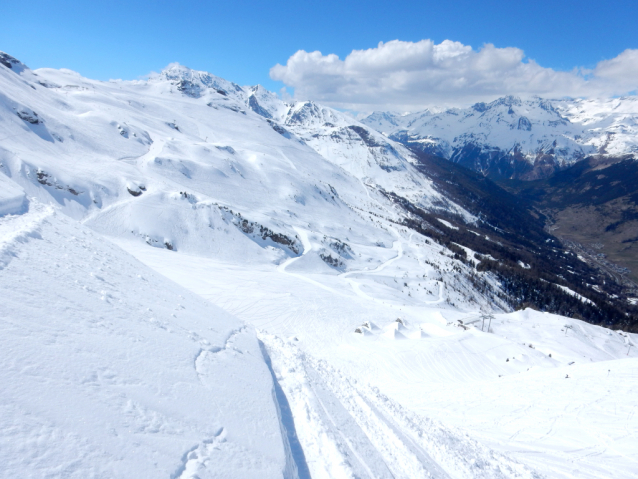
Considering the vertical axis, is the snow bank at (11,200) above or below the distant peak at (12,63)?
below

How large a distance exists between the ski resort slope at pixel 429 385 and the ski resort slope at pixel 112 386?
7.49ft

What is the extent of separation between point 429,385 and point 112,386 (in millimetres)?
21864

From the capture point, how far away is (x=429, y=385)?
23.2m

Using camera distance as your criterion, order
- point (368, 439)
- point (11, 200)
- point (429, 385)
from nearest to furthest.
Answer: point (368, 439)
point (11, 200)
point (429, 385)

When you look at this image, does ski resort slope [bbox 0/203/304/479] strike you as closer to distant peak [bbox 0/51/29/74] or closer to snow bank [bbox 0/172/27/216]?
snow bank [bbox 0/172/27/216]

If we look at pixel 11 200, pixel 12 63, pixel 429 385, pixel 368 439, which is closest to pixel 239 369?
pixel 368 439

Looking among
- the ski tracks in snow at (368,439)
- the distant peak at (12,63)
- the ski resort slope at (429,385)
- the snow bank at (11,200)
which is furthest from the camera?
the distant peak at (12,63)

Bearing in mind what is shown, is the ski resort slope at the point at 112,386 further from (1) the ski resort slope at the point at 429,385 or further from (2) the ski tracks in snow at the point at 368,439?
(1) the ski resort slope at the point at 429,385

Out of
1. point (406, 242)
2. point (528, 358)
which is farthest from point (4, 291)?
point (406, 242)

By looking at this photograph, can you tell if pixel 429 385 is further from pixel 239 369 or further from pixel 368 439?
pixel 239 369

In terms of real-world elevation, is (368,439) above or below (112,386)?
below

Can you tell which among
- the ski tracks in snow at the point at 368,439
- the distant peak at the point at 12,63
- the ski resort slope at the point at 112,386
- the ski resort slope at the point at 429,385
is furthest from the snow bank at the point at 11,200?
the distant peak at the point at 12,63

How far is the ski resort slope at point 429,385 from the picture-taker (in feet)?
34.8

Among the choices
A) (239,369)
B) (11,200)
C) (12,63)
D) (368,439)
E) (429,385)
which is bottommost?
(429,385)
